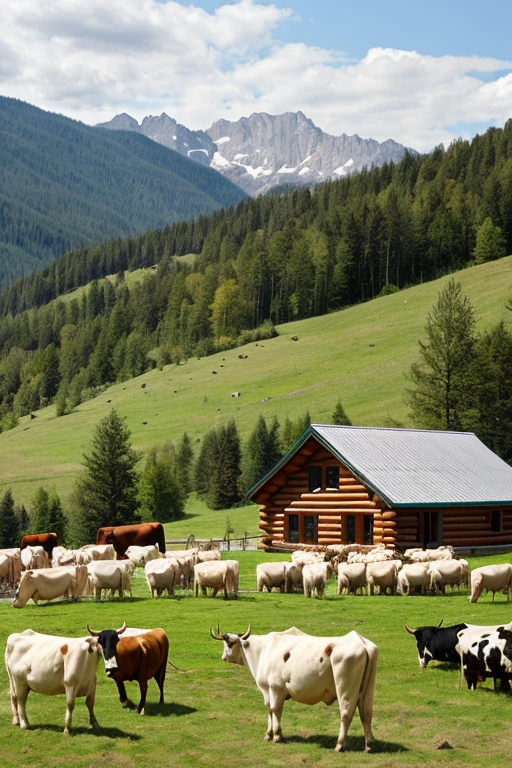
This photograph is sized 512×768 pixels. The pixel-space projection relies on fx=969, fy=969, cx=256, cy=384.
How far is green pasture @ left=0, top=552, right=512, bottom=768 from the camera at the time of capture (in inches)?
588

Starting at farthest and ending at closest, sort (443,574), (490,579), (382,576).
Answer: (382,576) < (443,574) < (490,579)

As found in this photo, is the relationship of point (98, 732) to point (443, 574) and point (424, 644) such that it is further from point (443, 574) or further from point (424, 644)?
point (443, 574)

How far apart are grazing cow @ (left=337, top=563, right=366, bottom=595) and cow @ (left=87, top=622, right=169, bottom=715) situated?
15.5 metres

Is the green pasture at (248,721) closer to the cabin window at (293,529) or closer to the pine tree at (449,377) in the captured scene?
the cabin window at (293,529)

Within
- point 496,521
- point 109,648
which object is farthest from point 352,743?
point 496,521

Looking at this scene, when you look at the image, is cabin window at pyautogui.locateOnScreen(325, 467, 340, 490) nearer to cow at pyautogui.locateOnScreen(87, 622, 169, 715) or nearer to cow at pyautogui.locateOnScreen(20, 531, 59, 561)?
cow at pyautogui.locateOnScreen(20, 531, 59, 561)

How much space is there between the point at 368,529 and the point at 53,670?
33438 millimetres

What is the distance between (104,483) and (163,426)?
5137 cm

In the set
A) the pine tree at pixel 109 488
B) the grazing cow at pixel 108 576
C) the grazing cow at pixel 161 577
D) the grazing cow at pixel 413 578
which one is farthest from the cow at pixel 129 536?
the pine tree at pixel 109 488

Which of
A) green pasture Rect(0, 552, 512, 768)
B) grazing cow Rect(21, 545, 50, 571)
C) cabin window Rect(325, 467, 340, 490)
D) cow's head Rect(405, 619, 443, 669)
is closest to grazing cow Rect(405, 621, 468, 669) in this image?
cow's head Rect(405, 619, 443, 669)

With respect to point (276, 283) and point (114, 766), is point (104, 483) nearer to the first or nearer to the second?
point (114, 766)

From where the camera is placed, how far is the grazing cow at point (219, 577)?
105ft

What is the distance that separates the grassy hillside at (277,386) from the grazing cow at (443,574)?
6866cm

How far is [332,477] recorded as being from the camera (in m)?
51.1
